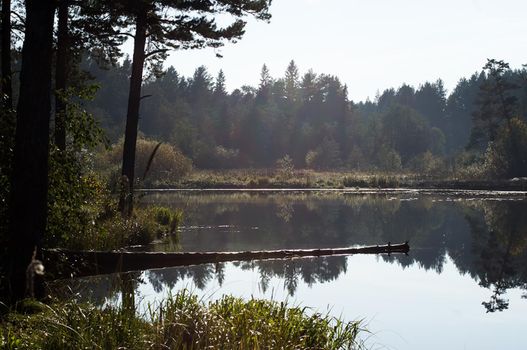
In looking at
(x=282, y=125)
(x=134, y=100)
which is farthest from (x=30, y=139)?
(x=282, y=125)

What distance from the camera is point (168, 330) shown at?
5.70 metres

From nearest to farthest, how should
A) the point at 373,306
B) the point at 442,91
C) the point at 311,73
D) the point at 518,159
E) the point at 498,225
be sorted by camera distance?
the point at 373,306
the point at 498,225
the point at 518,159
the point at 311,73
the point at 442,91

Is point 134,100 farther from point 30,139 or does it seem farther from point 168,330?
point 168,330

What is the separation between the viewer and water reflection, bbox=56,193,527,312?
12344 mm

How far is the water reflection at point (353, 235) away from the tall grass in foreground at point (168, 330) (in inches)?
26.0

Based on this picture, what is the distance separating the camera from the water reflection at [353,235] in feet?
40.5

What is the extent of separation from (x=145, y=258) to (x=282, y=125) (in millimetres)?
83684

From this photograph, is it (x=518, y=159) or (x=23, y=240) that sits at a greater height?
(x=518, y=159)

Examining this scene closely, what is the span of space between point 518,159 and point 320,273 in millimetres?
38453

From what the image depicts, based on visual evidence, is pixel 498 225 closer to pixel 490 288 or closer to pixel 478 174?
pixel 490 288

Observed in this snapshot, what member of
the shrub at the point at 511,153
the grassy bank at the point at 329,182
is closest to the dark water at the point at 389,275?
the grassy bank at the point at 329,182

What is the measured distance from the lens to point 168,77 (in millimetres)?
106062

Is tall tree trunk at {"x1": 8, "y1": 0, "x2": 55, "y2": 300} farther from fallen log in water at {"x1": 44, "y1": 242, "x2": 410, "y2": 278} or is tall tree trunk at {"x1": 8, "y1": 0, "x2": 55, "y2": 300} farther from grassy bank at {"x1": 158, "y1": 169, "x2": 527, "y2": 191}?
grassy bank at {"x1": 158, "y1": 169, "x2": 527, "y2": 191}

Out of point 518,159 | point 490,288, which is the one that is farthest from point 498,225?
point 518,159
